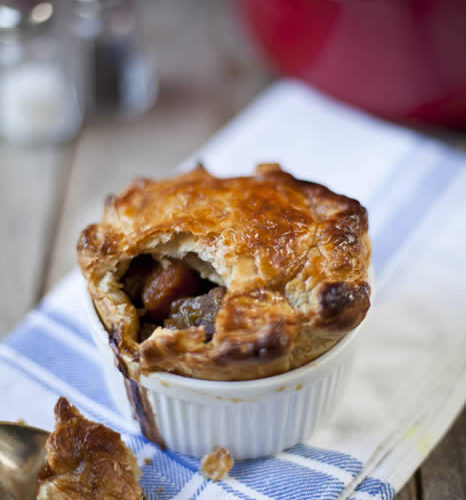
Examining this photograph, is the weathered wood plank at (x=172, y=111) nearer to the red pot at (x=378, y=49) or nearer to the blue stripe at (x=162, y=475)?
the red pot at (x=378, y=49)

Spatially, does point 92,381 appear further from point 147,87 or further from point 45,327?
point 147,87

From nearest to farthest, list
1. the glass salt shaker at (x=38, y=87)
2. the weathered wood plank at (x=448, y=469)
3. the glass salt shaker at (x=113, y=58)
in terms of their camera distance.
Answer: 1. the weathered wood plank at (x=448, y=469)
2. the glass salt shaker at (x=38, y=87)
3. the glass salt shaker at (x=113, y=58)

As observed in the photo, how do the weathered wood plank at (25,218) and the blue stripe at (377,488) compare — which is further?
the weathered wood plank at (25,218)

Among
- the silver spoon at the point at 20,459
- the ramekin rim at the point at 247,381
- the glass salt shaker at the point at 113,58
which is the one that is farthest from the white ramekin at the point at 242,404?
the glass salt shaker at the point at 113,58

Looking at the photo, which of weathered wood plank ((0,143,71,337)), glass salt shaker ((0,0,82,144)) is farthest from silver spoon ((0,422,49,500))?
glass salt shaker ((0,0,82,144))

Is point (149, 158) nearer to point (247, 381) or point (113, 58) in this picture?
point (113, 58)

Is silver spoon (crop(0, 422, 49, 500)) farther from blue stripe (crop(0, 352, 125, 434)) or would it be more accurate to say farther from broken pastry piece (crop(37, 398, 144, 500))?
blue stripe (crop(0, 352, 125, 434))
